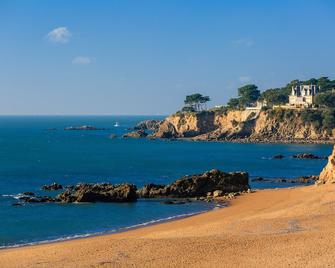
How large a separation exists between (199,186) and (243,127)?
3652 inches

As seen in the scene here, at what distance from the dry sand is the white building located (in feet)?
369

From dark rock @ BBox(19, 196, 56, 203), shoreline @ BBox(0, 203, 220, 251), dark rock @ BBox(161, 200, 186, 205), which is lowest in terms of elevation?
shoreline @ BBox(0, 203, 220, 251)

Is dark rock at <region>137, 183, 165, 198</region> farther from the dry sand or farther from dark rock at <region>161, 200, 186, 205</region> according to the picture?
the dry sand

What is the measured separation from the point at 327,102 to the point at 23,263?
417 ft

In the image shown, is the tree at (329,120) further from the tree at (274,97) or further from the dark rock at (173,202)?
the dark rock at (173,202)

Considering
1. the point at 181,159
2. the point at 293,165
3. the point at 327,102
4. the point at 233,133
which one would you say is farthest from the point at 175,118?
the point at 293,165

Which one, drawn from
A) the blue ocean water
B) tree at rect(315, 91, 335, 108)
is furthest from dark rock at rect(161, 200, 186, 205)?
tree at rect(315, 91, 335, 108)

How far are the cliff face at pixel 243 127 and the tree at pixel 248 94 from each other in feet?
59.6

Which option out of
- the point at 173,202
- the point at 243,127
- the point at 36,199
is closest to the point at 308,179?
the point at 173,202

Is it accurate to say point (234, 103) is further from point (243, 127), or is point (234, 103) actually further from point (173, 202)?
point (173, 202)

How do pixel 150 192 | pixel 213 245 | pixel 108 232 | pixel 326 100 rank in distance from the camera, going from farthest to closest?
pixel 326 100 < pixel 150 192 < pixel 108 232 < pixel 213 245

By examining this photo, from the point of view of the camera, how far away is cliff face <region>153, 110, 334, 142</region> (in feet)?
458

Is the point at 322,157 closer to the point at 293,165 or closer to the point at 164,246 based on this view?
the point at 293,165

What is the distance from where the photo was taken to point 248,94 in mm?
172625
